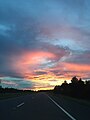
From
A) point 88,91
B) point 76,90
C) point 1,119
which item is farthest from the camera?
point 76,90

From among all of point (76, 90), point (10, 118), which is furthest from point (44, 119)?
point (76, 90)

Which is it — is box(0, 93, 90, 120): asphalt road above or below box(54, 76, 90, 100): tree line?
below

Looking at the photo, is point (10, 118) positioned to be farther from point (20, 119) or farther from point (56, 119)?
point (56, 119)

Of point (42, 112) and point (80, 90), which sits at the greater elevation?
point (80, 90)

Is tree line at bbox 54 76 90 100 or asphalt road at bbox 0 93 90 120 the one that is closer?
asphalt road at bbox 0 93 90 120

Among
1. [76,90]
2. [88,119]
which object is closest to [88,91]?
[76,90]

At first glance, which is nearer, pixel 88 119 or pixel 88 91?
pixel 88 119

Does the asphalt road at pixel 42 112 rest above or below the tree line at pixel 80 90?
below

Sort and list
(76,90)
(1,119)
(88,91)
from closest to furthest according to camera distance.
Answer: (1,119), (88,91), (76,90)

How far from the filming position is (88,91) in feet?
186

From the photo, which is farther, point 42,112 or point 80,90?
point 80,90

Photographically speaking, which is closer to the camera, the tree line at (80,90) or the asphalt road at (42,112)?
the asphalt road at (42,112)

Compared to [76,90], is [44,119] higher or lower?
lower

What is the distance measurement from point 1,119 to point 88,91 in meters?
42.0
